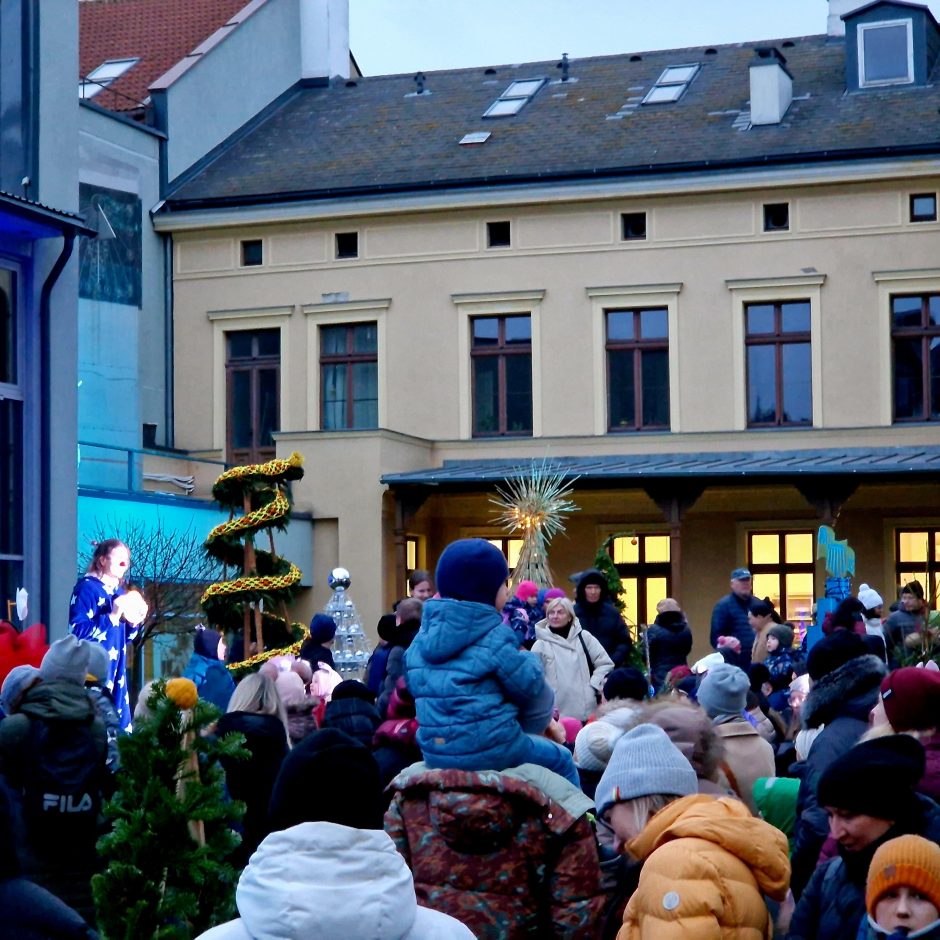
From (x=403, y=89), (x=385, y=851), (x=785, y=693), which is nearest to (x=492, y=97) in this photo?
(x=403, y=89)

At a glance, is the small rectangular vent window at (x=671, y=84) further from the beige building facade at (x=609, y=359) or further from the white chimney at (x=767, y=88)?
the beige building facade at (x=609, y=359)

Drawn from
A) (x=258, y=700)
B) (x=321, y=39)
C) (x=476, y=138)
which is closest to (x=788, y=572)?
(x=476, y=138)

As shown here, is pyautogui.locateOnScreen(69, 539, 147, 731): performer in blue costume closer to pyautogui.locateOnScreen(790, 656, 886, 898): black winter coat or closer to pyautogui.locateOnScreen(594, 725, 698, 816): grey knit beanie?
pyautogui.locateOnScreen(790, 656, 886, 898): black winter coat

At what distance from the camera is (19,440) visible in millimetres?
12805

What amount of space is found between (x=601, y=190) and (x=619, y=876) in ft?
87.5

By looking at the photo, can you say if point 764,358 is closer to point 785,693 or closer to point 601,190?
point 601,190

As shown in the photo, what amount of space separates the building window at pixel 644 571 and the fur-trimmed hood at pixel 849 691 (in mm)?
24516

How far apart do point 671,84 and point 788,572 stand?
9.28 meters

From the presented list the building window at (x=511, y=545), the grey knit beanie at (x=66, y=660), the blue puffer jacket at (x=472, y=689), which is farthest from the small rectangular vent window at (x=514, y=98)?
the blue puffer jacket at (x=472, y=689)

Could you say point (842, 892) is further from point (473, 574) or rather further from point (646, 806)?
point (473, 574)

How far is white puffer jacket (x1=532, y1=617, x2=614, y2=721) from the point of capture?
11562 mm

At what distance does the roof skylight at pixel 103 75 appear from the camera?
34844 mm

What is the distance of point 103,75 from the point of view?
3538 cm

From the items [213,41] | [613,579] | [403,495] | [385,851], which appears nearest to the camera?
[385,851]
